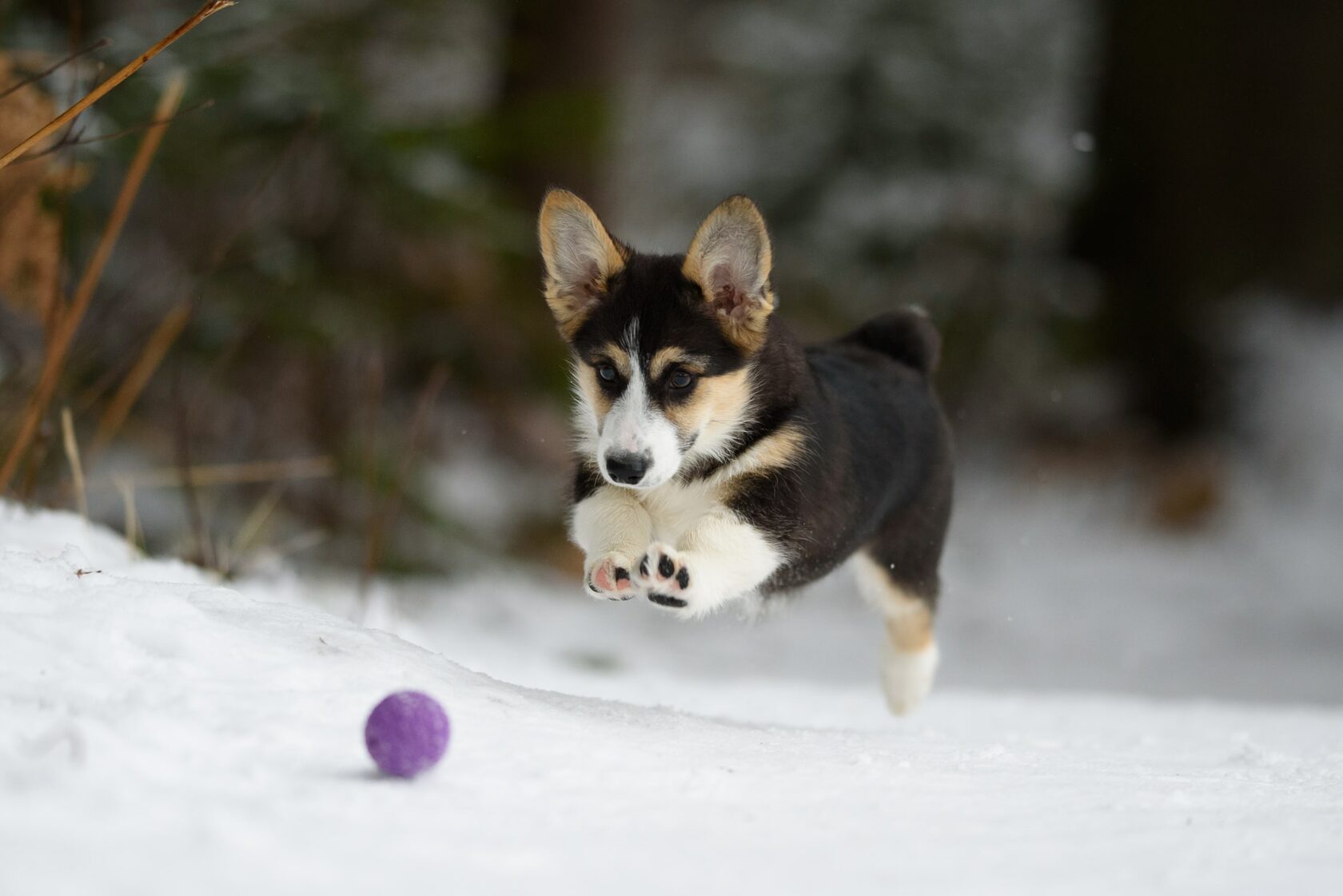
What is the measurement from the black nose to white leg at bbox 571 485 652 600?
0.66ft

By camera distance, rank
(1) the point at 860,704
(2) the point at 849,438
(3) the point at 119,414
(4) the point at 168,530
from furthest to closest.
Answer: (4) the point at 168,530 < (1) the point at 860,704 < (3) the point at 119,414 < (2) the point at 849,438

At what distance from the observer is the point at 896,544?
492 centimetres

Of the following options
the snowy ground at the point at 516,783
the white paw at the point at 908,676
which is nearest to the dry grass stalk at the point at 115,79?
the snowy ground at the point at 516,783

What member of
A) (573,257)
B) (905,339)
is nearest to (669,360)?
(573,257)

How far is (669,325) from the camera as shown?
402 centimetres

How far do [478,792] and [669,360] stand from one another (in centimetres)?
169

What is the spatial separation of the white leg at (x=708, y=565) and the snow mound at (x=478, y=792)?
32 centimetres

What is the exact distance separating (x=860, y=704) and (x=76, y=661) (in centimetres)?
367

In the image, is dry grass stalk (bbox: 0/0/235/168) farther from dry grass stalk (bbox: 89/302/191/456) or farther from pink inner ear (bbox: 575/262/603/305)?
dry grass stalk (bbox: 89/302/191/456)

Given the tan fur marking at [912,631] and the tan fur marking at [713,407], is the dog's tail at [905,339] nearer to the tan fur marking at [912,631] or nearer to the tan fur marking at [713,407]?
the tan fur marking at [912,631]

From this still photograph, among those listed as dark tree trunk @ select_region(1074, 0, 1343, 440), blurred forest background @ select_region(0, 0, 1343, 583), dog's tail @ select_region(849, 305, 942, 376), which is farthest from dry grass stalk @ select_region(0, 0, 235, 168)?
dark tree trunk @ select_region(1074, 0, 1343, 440)

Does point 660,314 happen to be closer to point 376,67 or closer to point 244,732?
point 244,732

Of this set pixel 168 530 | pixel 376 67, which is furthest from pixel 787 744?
pixel 376 67

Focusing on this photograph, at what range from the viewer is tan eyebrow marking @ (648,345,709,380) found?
13.0 feet
